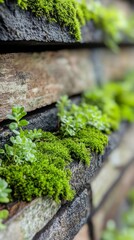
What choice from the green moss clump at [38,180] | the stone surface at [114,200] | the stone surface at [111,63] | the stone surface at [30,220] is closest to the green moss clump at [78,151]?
the green moss clump at [38,180]

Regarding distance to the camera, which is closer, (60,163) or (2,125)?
(60,163)

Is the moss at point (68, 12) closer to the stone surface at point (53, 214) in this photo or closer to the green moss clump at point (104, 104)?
the green moss clump at point (104, 104)

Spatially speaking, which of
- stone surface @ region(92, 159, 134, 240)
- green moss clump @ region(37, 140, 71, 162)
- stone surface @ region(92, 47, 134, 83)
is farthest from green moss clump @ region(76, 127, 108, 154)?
stone surface @ region(92, 47, 134, 83)

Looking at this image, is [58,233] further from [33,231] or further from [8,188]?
[8,188]

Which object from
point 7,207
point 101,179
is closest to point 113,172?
point 101,179

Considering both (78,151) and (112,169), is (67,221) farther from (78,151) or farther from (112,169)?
(112,169)

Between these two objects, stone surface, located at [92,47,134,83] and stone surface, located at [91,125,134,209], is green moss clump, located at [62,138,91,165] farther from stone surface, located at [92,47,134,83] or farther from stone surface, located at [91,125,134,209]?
stone surface, located at [92,47,134,83]

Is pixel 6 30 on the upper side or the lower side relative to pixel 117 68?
upper
